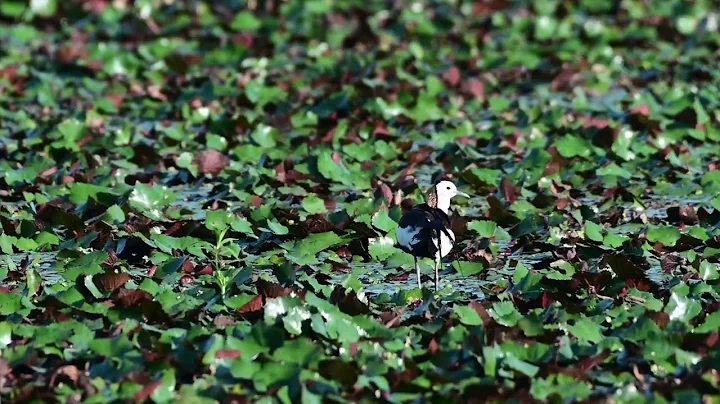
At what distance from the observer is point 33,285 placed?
6.28 m

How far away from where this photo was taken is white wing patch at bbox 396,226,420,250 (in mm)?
6695

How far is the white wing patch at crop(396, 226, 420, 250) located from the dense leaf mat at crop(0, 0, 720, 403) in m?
0.24

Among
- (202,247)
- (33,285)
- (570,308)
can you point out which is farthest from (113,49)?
(570,308)

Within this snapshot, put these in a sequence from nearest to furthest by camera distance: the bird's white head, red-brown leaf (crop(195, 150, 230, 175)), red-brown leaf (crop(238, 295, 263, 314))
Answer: red-brown leaf (crop(238, 295, 263, 314)), the bird's white head, red-brown leaf (crop(195, 150, 230, 175))

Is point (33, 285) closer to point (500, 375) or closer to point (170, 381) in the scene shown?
point (170, 381)

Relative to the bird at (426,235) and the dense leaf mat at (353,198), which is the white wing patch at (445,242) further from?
the dense leaf mat at (353,198)

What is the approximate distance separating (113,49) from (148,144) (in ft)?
10.1

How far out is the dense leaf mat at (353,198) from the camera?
17.9 feet

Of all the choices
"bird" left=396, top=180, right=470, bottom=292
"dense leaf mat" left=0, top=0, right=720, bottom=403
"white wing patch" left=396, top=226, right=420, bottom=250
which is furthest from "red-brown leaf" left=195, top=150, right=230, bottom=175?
"white wing patch" left=396, top=226, right=420, bottom=250

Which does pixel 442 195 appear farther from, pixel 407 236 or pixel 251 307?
pixel 251 307

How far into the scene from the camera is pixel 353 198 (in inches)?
331

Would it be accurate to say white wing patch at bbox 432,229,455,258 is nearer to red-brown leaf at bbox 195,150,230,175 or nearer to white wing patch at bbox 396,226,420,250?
white wing patch at bbox 396,226,420,250

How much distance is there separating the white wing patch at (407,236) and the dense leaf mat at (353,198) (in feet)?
0.77

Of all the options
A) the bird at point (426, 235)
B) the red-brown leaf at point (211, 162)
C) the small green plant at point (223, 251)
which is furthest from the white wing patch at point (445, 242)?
the red-brown leaf at point (211, 162)
